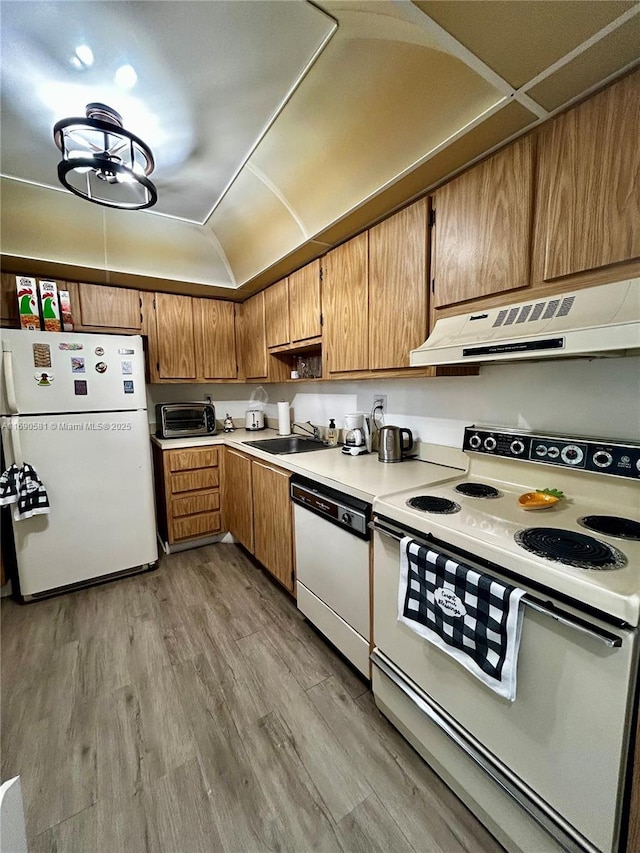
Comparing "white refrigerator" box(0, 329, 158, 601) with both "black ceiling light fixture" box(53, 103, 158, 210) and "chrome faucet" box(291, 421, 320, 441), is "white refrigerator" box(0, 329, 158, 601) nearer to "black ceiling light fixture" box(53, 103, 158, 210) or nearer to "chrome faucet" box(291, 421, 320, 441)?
"black ceiling light fixture" box(53, 103, 158, 210)

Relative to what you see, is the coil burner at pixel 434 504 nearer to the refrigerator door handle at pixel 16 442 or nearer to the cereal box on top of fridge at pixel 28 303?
the refrigerator door handle at pixel 16 442

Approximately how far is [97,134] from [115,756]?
8.60ft

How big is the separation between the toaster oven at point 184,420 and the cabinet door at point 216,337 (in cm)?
32

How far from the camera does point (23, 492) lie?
2.07 metres

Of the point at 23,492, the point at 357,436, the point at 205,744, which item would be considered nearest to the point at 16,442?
the point at 23,492

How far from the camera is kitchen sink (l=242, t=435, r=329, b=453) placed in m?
2.43

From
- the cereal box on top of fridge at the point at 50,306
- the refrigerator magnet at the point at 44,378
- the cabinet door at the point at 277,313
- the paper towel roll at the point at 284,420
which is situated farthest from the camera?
the paper towel roll at the point at 284,420

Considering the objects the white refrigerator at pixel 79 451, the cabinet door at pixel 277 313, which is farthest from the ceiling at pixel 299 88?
the white refrigerator at pixel 79 451

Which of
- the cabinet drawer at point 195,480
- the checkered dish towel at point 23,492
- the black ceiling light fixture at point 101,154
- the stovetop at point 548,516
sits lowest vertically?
the cabinet drawer at point 195,480

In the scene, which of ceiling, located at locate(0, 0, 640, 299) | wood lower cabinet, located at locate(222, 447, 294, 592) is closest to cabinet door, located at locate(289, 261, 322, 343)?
ceiling, located at locate(0, 0, 640, 299)

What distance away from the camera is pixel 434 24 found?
35.2 inches

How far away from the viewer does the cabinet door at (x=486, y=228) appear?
3.83 ft

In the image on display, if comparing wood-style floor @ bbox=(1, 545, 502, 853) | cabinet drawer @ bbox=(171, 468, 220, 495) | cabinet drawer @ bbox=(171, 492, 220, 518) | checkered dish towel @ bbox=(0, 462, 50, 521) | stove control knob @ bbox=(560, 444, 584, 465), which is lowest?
wood-style floor @ bbox=(1, 545, 502, 853)

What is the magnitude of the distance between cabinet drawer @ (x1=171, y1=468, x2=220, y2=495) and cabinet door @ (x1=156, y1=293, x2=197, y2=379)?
0.88m
